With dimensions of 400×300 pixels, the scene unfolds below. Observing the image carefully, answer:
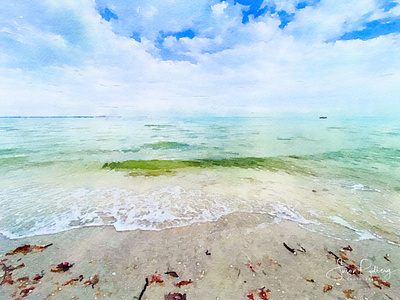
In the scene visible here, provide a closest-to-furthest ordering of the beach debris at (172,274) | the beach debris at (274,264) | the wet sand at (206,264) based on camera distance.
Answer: the wet sand at (206,264) < the beach debris at (172,274) < the beach debris at (274,264)

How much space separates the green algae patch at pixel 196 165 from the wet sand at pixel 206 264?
7.56m

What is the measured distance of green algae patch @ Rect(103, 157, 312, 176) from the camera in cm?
1366

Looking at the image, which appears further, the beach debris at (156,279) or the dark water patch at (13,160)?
the dark water patch at (13,160)

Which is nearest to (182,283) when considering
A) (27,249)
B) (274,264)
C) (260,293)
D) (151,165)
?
(260,293)

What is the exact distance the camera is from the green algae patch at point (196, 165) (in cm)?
1366

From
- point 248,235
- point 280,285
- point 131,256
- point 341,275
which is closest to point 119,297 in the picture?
point 131,256

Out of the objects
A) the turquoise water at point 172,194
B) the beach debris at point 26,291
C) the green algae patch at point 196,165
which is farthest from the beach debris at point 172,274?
the green algae patch at point 196,165

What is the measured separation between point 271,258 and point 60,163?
17.6 meters

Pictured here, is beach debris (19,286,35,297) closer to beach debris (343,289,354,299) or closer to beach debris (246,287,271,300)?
beach debris (246,287,271,300)

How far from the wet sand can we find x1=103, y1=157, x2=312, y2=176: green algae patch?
24.8ft

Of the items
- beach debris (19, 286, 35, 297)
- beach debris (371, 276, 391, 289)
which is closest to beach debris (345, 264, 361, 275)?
beach debris (371, 276, 391, 289)

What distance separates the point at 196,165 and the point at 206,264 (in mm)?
10955

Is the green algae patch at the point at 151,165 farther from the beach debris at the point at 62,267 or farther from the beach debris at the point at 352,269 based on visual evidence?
the beach debris at the point at 352,269

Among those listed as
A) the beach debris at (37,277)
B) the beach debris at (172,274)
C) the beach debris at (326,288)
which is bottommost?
the beach debris at (326,288)
